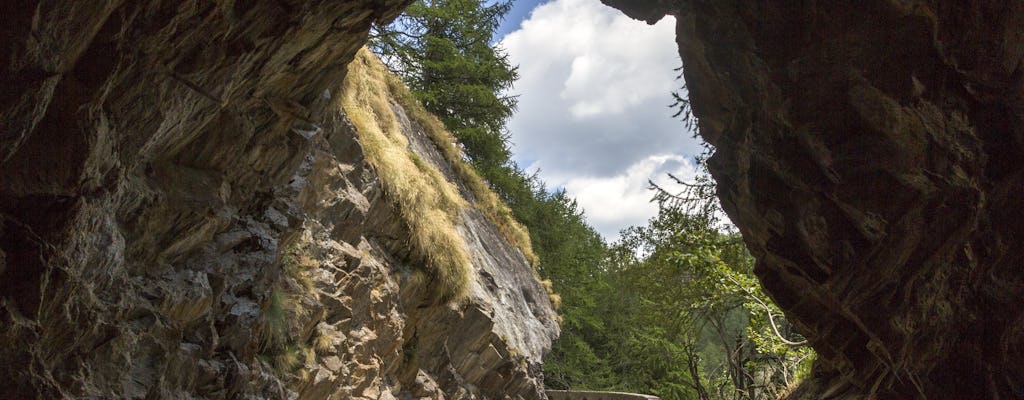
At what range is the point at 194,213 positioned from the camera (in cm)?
631

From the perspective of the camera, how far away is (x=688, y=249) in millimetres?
15250

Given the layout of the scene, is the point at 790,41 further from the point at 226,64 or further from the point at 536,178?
the point at 536,178

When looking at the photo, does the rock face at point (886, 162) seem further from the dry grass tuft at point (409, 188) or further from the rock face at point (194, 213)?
the dry grass tuft at point (409, 188)

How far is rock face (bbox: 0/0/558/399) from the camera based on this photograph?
4074mm

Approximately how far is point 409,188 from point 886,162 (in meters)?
6.53

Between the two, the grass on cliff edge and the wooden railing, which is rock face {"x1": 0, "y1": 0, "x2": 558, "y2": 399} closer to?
the grass on cliff edge

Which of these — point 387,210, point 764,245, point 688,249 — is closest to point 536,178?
point 688,249

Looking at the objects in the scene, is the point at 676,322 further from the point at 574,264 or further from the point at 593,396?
the point at 574,264

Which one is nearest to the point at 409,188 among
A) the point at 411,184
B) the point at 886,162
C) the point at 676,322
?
the point at 411,184

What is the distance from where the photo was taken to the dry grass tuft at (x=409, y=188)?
35.3ft

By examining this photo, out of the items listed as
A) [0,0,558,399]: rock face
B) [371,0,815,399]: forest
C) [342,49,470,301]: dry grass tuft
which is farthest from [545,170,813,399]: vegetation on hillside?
[0,0,558,399]: rock face

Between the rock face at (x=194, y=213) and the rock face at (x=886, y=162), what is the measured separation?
143 inches

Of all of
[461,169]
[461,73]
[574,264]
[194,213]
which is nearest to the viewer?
[194,213]

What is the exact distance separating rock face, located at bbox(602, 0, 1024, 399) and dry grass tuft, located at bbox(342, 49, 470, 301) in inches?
184
